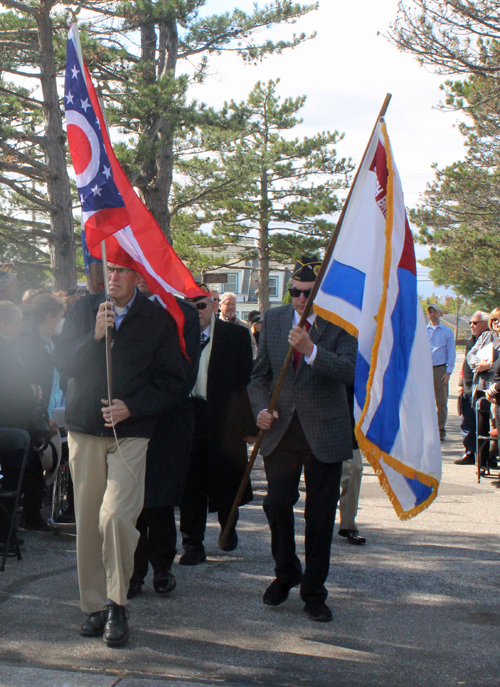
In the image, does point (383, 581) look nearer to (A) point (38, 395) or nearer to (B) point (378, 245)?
(B) point (378, 245)

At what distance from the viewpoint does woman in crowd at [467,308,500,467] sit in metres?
9.23

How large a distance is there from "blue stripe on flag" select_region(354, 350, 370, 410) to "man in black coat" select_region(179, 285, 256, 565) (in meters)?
1.66

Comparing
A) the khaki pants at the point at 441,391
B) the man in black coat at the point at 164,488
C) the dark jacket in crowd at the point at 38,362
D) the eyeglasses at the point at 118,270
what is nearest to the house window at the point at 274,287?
the khaki pants at the point at 441,391

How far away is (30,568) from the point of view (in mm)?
5379

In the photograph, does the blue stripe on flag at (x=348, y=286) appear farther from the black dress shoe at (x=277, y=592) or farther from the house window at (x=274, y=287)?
the house window at (x=274, y=287)

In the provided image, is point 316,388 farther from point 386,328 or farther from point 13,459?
point 13,459

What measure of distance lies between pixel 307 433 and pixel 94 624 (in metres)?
1.55

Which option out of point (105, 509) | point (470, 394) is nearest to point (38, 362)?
point (105, 509)

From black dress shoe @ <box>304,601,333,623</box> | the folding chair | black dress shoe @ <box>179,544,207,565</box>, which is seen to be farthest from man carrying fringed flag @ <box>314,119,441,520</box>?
the folding chair

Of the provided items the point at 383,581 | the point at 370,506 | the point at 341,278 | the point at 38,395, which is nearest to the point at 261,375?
the point at 341,278

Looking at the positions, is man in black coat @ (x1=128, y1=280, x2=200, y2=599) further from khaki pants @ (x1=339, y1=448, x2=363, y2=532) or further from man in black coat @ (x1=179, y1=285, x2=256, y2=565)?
khaki pants @ (x1=339, y1=448, x2=363, y2=532)

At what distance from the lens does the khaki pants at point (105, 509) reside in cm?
409

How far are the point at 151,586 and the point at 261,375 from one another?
4.99 feet

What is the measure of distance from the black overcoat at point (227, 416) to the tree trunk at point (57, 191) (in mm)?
9780
